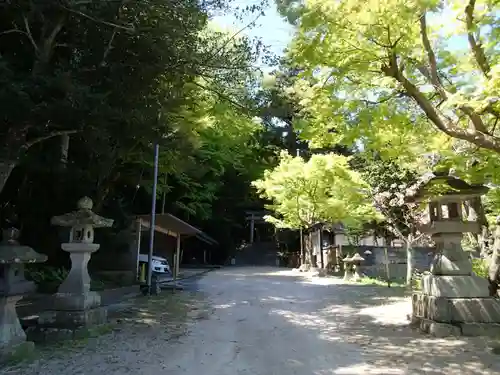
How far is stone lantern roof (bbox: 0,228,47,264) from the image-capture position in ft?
18.9

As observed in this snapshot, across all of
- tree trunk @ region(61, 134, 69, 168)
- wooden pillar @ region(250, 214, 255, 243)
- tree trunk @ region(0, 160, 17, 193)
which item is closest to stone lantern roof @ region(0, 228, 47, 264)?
tree trunk @ region(0, 160, 17, 193)

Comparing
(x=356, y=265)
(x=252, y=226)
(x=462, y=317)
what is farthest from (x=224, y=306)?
(x=252, y=226)

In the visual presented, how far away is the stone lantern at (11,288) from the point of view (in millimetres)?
5676

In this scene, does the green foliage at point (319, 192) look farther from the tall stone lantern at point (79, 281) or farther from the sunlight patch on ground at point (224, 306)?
the tall stone lantern at point (79, 281)

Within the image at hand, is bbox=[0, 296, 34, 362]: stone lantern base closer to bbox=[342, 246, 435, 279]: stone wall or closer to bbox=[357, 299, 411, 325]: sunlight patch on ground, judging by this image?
bbox=[357, 299, 411, 325]: sunlight patch on ground

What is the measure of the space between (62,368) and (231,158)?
23543mm

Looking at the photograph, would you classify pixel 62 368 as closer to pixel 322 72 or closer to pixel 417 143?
pixel 322 72

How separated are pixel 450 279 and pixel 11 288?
6.72m

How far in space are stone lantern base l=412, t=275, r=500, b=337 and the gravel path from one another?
1.02 ft

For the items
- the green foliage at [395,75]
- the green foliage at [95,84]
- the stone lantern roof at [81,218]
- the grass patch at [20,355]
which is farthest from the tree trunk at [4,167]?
the green foliage at [395,75]

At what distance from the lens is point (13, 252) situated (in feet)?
19.2

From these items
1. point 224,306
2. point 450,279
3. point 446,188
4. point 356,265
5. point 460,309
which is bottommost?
point 224,306

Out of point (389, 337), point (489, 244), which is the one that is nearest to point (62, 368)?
point (389, 337)

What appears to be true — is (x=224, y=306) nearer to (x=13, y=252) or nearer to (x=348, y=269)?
(x=13, y=252)
